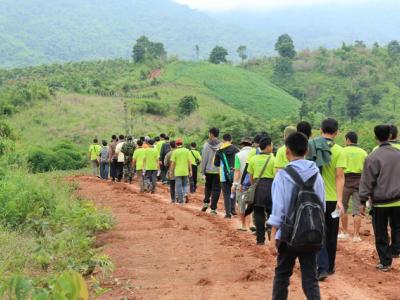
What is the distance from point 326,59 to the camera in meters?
94.9

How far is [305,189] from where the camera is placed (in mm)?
5645

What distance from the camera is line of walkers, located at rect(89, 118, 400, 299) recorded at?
5.66 metres

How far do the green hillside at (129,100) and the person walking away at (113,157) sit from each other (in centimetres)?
1883

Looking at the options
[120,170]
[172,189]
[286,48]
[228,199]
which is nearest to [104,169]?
[120,170]

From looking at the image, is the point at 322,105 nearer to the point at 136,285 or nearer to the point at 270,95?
the point at 270,95

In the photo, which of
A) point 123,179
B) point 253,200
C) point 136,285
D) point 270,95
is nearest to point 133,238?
point 253,200

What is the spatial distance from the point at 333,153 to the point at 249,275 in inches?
73.9

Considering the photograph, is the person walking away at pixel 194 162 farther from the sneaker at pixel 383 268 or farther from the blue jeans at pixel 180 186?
the sneaker at pixel 383 268

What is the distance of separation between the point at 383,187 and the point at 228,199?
5.39 metres

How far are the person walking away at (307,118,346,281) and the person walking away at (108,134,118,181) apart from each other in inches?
648

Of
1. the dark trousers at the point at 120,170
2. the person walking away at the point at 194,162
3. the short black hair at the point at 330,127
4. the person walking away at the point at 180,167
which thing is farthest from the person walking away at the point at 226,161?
the dark trousers at the point at 120,170

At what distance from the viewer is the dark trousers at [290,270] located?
5754 mm

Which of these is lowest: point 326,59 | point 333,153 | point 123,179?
point 123,179

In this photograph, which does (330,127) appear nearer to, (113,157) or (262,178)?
(262,178)
